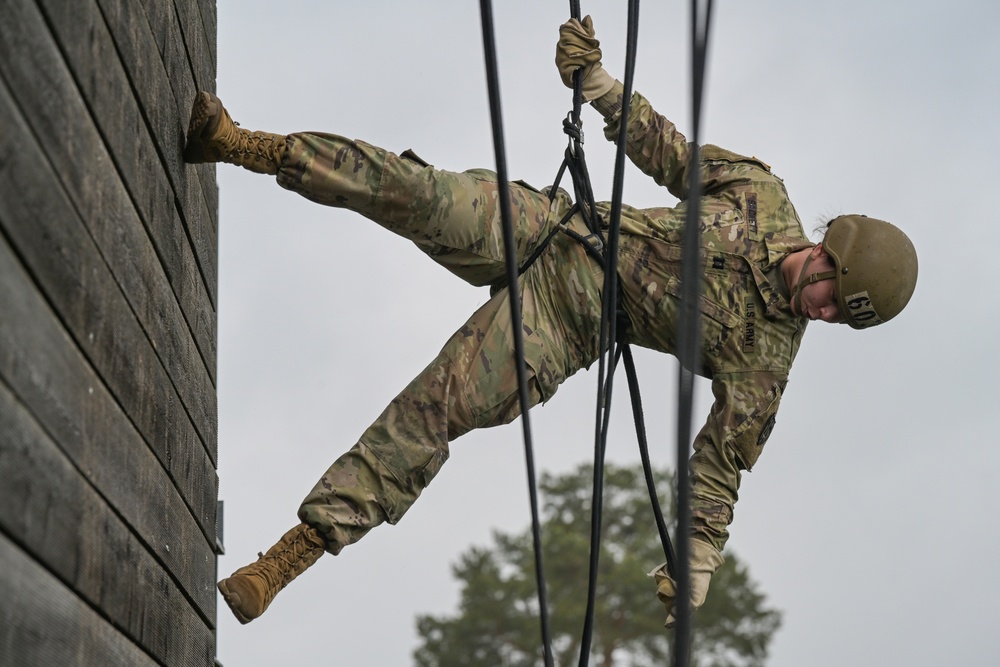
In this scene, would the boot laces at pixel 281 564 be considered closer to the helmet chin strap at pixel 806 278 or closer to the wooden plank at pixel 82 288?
the wooden plank at pixel 82 288

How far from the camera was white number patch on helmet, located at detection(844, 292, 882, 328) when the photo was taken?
3.58 metres

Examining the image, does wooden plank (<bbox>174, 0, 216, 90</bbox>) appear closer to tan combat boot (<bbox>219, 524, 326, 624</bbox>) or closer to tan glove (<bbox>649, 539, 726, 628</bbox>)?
tan combat boot (<bbox>219, 524, 326, 624</bbox>)

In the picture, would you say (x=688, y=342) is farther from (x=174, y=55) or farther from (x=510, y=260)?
(x=174, y=55)

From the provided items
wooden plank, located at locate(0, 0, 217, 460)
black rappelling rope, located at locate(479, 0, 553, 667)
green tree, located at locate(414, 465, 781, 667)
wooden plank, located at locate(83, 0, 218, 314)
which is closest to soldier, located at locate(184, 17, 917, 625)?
wooden plank, located at locate(83, 0, 218, 314)

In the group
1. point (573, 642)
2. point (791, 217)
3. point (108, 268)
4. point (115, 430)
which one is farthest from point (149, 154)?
point (573, 642)

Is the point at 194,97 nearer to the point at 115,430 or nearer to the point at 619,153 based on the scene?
the point at 619,153

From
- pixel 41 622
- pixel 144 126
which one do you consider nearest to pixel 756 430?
pixel 144 126

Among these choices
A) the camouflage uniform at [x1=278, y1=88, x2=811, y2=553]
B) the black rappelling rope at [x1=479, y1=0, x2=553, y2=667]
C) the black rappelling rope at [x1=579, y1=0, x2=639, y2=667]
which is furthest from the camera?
the camouflage uniform at [x1=278, y1=88, x2=811, y2=553]

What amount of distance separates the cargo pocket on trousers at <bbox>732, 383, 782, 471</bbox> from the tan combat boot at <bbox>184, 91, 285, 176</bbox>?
4.65 ft

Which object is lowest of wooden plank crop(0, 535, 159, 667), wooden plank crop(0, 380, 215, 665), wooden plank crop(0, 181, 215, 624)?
wooden plank crop(0, 535, 159, 667)

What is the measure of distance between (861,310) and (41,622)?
2.56 m

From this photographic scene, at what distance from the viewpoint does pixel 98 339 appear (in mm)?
1962

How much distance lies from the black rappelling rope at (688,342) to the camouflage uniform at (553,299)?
1395mm

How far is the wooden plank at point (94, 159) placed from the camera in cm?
167
